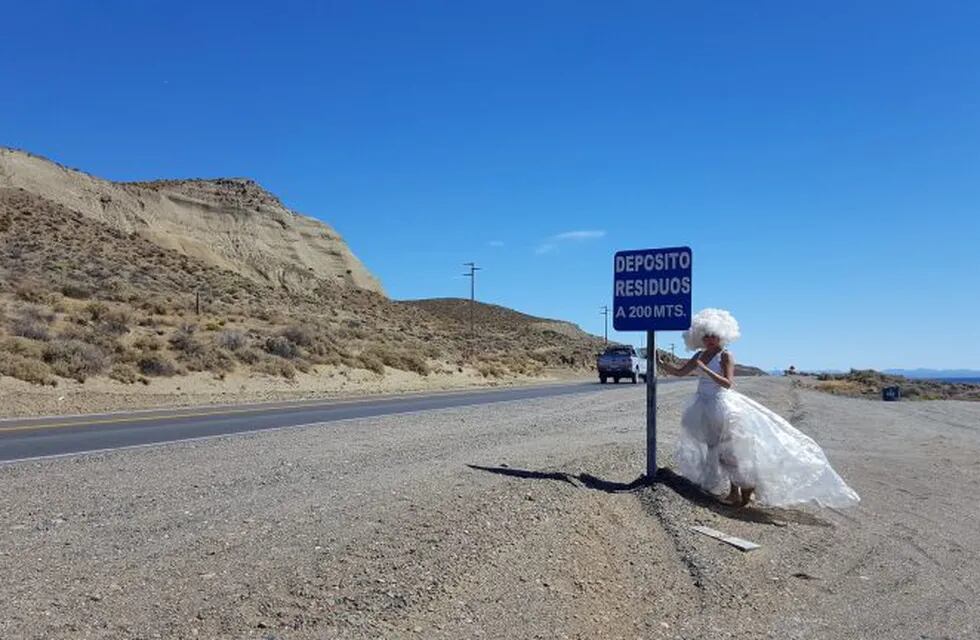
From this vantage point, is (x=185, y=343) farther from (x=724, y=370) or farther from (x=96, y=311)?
(x=724, y=370)

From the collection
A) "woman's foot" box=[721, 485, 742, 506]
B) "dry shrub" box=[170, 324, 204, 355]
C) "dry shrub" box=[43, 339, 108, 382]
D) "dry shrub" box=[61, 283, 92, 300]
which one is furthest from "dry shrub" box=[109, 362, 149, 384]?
"woman's foot" box=[721, 485, 742, 506]

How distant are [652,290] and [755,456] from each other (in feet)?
7.22

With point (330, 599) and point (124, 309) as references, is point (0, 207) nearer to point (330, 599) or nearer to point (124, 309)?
point (124, 309)

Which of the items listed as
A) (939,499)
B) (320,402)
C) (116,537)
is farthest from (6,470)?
(320,402)

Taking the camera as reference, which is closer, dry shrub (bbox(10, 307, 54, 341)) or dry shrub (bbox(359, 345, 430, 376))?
dry shrub (bbox(10, 307, 54, 341))

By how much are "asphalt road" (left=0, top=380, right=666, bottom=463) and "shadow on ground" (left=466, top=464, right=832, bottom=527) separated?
7.03 m

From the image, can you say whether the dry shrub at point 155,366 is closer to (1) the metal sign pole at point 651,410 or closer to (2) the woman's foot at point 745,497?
(1) the metal sign pole at point 651,410

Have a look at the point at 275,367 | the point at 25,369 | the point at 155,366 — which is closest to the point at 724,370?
the point at 25,369

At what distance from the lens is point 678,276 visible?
33.8 feet

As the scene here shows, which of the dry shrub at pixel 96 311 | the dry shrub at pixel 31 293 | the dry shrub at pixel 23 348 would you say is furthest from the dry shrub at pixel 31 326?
the dry shrub at pixel 31 293

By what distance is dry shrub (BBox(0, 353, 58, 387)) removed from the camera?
85.9 feet

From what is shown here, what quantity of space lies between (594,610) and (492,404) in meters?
20.8

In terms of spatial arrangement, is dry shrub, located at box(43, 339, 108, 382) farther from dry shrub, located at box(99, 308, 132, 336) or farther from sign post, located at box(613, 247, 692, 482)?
sign post, located at box(613, 247, 692, 482)

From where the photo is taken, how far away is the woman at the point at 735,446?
374 inches
